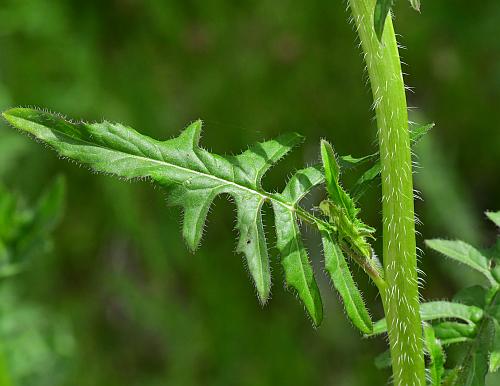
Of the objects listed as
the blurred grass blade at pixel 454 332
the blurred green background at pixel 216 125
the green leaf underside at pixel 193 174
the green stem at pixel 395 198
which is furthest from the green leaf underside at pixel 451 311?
the blurred green background at pixel 216 125

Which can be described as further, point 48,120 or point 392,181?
point 48,120

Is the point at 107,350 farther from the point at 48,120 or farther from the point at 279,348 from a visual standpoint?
→ the point at 48,120

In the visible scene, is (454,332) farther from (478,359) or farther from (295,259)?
(295,259)

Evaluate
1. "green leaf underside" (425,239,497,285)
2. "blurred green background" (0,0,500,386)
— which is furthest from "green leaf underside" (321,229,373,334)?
"blurred green background" (0,0,500,386)

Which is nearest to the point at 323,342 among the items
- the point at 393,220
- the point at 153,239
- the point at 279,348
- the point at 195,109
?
the point at 279,348

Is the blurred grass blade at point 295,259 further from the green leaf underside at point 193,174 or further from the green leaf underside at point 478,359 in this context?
the green leaf underside at point 478,359
